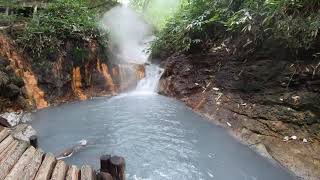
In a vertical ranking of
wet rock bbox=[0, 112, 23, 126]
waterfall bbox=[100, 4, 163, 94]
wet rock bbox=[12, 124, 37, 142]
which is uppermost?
waterfall bbox=[100, 4, 163, 94]

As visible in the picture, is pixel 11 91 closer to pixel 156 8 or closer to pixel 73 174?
pixel 73 174

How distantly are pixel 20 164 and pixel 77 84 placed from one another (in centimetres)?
643

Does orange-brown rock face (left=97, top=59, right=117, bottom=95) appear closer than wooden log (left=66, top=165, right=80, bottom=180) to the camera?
No

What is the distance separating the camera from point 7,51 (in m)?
8.15

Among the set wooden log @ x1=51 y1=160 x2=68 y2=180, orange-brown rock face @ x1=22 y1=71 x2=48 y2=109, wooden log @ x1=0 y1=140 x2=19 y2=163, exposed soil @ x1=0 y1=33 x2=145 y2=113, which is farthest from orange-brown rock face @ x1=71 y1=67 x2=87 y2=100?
wooden log @ x1=51 y1=160 x2=68 y2=180

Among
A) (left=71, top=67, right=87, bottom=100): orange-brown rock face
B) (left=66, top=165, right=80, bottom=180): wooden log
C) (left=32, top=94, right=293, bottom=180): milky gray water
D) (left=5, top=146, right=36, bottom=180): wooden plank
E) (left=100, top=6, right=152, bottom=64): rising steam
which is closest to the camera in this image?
(left=5, top=146, right=36, bottom=180): wooden plank

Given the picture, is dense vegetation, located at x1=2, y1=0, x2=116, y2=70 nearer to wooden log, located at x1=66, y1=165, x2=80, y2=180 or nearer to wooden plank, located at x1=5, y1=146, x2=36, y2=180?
wooden plank, located at x1=5, y1=146, x2=36, y2=180

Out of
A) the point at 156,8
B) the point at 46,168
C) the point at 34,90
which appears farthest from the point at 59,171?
the point at 156,8

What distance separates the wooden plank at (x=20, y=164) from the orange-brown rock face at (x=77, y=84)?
5.74 metres

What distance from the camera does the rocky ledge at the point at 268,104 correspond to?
544cm

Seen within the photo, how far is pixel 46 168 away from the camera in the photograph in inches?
141

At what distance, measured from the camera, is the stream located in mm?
5055

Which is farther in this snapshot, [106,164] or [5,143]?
[5,143]

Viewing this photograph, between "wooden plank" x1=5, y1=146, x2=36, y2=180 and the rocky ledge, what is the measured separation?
14.0 ft
